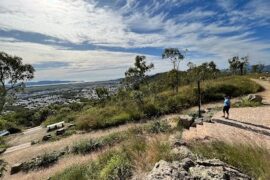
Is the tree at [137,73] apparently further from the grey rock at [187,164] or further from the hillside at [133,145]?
the grey rock at [187,164]

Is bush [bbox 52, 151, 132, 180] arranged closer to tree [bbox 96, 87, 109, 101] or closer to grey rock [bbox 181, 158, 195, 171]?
grey rock [bbox 181, 158, 195, 171]

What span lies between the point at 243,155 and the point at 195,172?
1.39m

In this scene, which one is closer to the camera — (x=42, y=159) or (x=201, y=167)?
(x=201, y=167)

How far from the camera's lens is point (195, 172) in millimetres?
5051

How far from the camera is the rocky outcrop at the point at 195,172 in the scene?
4.78m

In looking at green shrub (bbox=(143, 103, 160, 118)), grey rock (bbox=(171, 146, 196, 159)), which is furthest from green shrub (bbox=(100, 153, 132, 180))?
green shrub (bbox=(143, 103, 160, 118))

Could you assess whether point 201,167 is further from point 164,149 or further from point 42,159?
point 42,159

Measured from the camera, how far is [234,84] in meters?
28.2

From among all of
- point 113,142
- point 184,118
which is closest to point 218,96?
point 184,118

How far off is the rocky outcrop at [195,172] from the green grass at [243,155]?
378mm

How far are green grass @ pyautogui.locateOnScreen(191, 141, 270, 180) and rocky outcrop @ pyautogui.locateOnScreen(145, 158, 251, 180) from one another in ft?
1.24

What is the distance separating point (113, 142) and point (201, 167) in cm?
996

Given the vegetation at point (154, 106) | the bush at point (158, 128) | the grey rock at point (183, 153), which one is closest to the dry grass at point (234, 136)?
the grey rock at point (183, 153)

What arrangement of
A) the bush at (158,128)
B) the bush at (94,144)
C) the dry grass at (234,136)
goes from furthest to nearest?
1. the bush at (94,144)
2. the bush at (158,128)
3. the dry grass at (234,136)
